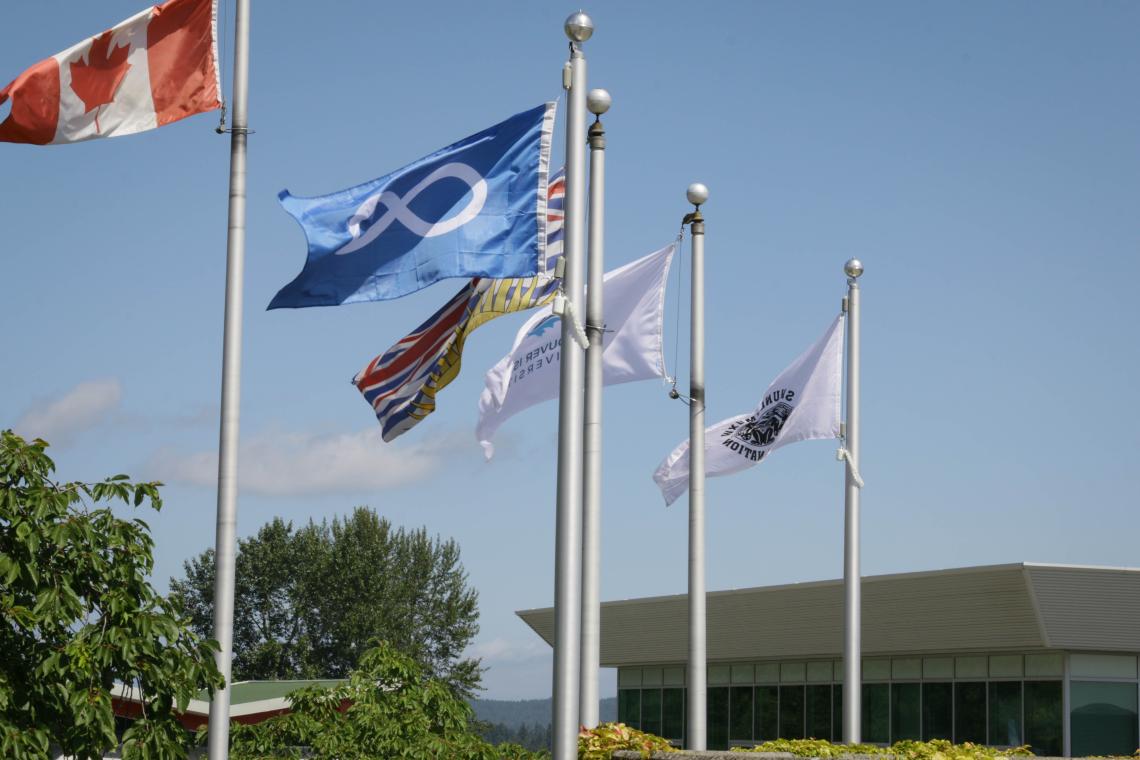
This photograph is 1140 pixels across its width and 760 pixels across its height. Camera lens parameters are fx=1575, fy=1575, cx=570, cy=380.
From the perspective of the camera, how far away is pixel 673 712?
44812mm

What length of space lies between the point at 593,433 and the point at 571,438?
6.88 ft

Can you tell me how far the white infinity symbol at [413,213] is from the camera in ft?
45.0

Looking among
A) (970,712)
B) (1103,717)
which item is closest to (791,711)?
(970,712)

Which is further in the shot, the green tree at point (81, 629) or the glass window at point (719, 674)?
the glass window at point (719, 674)

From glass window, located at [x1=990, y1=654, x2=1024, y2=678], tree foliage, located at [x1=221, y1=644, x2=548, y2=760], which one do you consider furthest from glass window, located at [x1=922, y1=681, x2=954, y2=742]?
tree foliage, located at [x1=221, y1=644, x2=548, y2=760]

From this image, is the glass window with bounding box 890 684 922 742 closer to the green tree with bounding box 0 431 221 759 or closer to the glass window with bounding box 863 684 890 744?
the glass window with bounding box 863 684 890 744

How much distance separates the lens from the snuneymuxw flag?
1554cm

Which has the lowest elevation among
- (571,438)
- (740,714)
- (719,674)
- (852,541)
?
(740,714)

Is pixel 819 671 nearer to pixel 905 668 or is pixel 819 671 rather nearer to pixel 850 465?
pixel 905 668

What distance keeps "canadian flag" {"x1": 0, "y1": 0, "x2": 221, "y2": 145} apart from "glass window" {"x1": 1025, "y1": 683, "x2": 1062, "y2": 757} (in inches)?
910

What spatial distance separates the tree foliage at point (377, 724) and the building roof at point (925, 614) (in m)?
14.6

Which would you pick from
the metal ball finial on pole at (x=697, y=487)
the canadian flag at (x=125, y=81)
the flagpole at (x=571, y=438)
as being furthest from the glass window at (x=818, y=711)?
the canadian flag at (x=125, y=81)

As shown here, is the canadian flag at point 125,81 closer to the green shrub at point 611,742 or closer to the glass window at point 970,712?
the green shrub at point 611,742

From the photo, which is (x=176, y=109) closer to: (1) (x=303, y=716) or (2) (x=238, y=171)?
(2) (x=238, y=171)
